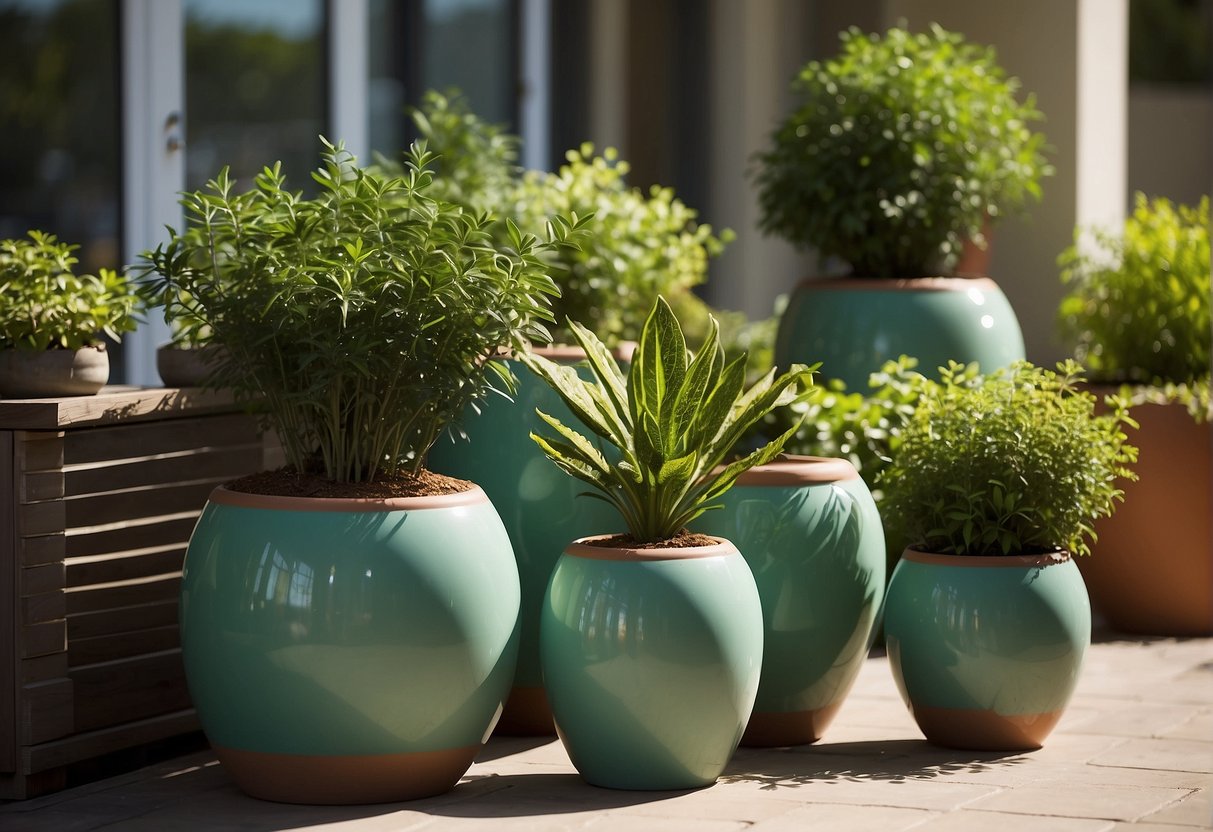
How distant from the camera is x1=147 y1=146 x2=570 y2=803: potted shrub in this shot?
2.93 m

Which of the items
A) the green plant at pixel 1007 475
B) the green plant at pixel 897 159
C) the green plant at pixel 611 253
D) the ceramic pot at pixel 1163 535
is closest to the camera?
the green plant at pixel 1007 475

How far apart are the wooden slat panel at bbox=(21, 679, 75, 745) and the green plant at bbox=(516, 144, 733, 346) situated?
5.36 feet

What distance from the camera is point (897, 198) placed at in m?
4.63

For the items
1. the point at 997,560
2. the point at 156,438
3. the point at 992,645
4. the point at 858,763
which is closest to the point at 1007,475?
the point at 997,560

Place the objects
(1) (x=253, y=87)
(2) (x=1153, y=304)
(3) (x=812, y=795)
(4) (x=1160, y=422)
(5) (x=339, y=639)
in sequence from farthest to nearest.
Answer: (1) (x=253, y=87) < (2) (x=1153, y=304) < (4) (x=1160, y=422) < (3) (x=812, y=795) < (5) (x=339, y=639)

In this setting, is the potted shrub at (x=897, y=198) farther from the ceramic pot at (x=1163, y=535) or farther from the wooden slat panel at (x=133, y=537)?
the wooden slat panel at (x=133, y=537)

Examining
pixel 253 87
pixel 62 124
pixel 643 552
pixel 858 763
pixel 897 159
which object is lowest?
pixel 858 763

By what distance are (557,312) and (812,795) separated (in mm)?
1861

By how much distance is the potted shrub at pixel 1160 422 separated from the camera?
15.8ft

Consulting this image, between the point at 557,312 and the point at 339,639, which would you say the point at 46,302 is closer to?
the point at 339,639

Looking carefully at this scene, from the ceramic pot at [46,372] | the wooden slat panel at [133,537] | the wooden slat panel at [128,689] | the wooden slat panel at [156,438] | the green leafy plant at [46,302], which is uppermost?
the green leafy plant at [46,302]

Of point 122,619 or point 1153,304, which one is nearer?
point 122,619

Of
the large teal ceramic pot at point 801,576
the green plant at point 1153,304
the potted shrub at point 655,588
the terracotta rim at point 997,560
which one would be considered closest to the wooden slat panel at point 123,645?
the potted shrub at point 655,588

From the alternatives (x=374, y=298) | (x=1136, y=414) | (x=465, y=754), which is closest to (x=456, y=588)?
(x=465, y=754)
